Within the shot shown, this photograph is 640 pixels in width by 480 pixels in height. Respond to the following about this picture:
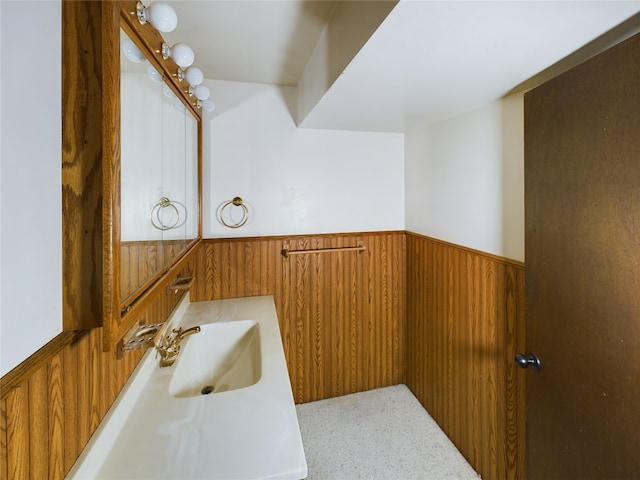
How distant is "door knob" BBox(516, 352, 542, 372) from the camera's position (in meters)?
1.09

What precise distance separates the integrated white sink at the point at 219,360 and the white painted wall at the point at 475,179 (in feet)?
4.06

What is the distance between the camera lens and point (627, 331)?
79cm

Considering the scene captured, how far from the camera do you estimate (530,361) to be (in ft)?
3.62

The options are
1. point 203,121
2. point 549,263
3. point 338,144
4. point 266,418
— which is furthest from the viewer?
point 338,144

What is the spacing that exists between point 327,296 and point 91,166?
1750 mm

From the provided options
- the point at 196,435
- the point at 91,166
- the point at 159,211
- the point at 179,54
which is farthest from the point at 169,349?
the point at 179,54

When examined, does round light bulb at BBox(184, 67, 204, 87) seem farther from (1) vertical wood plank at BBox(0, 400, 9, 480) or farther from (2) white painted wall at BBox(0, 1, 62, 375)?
(1) vertical wood plank at BBox(0, 400, 9, 480)

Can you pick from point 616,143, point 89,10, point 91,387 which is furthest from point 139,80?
point 616,143

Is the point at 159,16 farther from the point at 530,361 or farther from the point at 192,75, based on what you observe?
the point at 530,361

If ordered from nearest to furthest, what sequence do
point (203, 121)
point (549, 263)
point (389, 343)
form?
point (549, 263)
point (203, 121)
point (389, 343)

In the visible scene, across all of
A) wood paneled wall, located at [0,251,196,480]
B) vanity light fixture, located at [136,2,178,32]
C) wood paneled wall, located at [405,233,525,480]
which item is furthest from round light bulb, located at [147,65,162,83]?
wood paneled wall, located at [405,233,525,480]

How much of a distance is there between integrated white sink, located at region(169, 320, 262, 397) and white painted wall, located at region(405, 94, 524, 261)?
124 centimetres

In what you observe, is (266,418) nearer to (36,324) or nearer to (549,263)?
(36,324)

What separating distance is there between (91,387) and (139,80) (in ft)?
2.76
